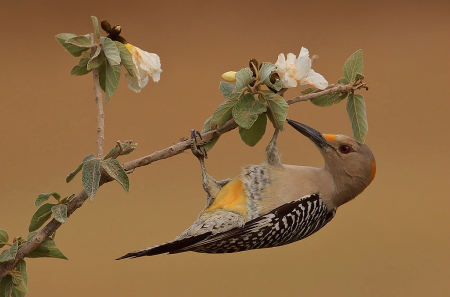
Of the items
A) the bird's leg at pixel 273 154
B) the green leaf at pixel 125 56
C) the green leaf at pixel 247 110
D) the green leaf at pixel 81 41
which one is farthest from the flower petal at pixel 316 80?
the green leaf at pixel 81 41

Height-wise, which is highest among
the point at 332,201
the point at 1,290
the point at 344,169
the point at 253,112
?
the point at 253,112

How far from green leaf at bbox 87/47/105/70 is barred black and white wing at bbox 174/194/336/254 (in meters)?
0.58

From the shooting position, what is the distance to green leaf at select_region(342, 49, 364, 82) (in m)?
1.11

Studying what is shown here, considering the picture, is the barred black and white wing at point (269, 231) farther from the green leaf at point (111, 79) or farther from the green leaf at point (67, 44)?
the green leaf at point (67, 44)

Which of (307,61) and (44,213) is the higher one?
(307,61)

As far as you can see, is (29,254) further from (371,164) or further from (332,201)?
(371,164)

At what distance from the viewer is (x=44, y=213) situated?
1.03 meters

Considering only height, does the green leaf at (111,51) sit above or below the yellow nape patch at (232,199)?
above

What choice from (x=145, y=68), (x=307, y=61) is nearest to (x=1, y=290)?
(x=145, y=68)

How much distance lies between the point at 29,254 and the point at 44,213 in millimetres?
A: 128

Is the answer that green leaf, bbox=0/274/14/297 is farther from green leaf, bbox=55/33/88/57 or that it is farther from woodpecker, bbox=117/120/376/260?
green leaf, bbox=55/33/88/57

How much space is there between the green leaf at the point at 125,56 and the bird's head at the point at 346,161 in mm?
622

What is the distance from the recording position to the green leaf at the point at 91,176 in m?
0.90

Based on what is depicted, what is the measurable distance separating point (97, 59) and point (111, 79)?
0.06 m
